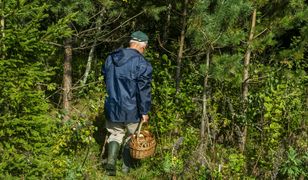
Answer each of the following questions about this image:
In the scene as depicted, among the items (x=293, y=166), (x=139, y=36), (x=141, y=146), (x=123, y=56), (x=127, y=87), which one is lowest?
(x=293, y=166)

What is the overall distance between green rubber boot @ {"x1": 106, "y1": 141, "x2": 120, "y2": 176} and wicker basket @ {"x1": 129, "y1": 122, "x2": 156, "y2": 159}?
0.69ft

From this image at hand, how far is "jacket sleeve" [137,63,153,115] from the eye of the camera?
527cm

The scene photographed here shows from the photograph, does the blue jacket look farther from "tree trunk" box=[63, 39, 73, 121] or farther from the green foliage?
the green foliage

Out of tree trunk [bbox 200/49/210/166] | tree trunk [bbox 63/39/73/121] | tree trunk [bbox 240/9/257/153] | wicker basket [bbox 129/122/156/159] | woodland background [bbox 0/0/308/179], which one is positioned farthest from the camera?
tree trunk [bbox 63/39/73/121]

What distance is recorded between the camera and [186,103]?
21.1ft

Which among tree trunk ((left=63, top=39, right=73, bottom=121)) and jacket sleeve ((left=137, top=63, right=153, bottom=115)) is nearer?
jacket sleeve ((left=137, top=63, right=153, bottom=115))

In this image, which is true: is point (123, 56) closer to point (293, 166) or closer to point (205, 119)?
point (205, 119)

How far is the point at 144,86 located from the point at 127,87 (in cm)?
21

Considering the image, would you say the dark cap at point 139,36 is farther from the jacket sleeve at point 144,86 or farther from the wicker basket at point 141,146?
the wicker basket at point 141,146

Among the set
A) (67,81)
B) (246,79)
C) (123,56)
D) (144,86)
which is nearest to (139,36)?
(123,56)

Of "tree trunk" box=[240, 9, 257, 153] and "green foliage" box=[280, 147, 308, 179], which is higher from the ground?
"tree trunk" box=[240, 9, 257, 153]

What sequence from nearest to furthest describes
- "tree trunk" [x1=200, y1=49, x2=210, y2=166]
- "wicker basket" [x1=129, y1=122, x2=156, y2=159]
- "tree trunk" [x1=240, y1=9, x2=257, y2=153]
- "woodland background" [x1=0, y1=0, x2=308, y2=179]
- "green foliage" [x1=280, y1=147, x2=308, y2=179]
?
"woodland background" [x1=0, y1=0, x2=308, y2=179], "green foliage" [x1=280, y1=147, x2=308, y2=179], "wicker basket" [x1=129, y1=122, x2=156, y2=159], "tree trunk" [x1=200, y1=49, x2=210, y2=166], "tree trunk" [x1=240, y1=9, x2=257, y2=153]

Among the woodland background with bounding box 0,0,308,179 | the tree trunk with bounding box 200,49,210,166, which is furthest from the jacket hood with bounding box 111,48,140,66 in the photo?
the tree trunk with bounding box 200,49,210,166

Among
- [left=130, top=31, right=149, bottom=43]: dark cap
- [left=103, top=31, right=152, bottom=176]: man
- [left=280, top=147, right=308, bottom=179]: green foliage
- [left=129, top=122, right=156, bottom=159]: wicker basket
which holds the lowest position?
[left=280, top=147, right=308, bottom=179]: green foliage
